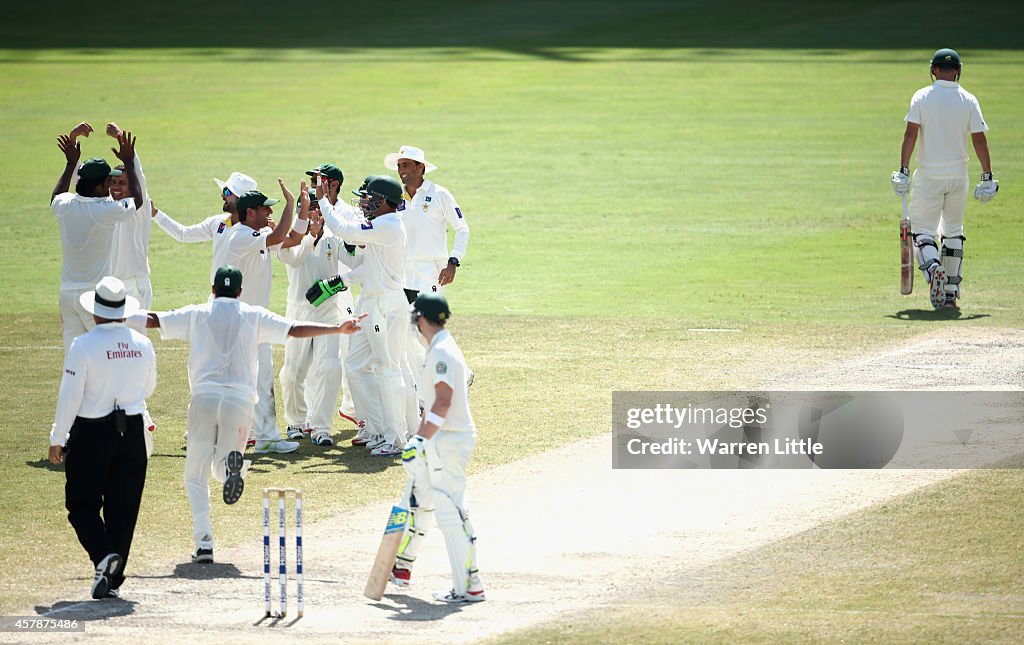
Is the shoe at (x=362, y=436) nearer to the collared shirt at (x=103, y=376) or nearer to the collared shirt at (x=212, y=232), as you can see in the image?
the collared shirt at (x=212, y=232)

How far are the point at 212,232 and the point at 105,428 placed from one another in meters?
4.55

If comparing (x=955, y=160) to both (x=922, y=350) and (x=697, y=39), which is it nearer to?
(x=922, y=350)

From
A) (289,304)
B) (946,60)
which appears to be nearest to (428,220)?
(289,304)

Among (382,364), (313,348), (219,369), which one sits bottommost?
(219,369)

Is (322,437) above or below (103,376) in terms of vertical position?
below

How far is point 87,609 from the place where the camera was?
9141 millimetres

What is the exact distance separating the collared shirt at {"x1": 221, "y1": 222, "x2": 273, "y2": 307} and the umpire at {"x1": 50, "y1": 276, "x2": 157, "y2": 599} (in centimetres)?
300

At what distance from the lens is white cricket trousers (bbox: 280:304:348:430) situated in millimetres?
13789

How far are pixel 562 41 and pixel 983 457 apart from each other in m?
31.4

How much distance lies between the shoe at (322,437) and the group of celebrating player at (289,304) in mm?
23

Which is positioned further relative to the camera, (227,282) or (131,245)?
(131,245)

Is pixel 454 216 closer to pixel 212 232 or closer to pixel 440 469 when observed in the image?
pixel 212 232

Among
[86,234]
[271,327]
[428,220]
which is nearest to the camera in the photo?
[271,327]

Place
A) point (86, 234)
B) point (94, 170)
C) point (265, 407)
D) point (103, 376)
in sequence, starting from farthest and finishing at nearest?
1. point (265, 407)
2. point (86, 234)
3. point (94, 170)
4. point (103, 376)
